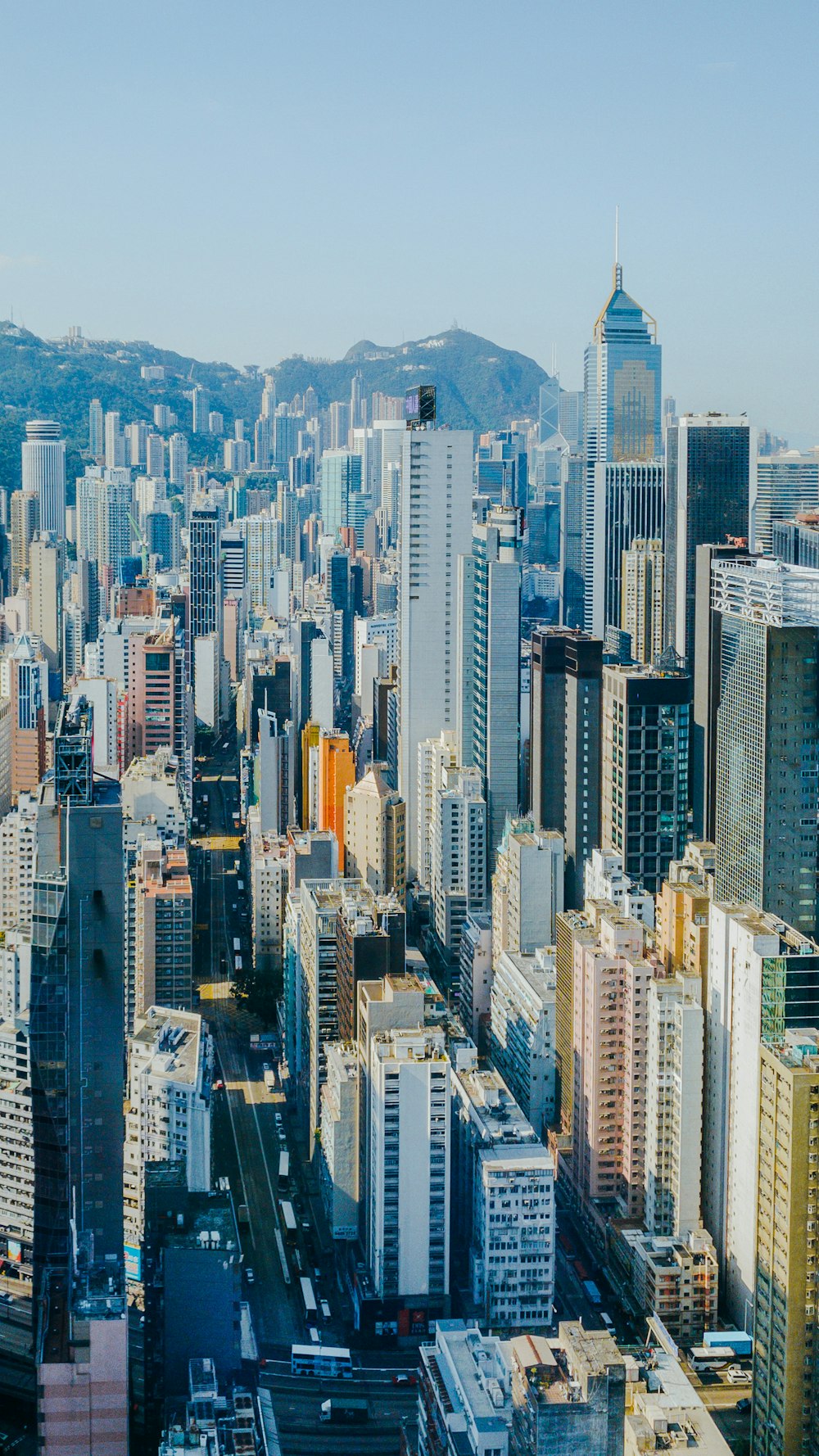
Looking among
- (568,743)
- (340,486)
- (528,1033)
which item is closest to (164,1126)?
(528,1033)

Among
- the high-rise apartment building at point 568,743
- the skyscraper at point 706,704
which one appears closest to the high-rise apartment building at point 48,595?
the skyscraper at point 706,704

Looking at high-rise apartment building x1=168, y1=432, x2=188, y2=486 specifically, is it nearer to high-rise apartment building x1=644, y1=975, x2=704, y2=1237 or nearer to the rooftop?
the rooftop

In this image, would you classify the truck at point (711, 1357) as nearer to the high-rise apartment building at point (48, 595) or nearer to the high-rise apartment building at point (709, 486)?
the high-rise apartment building at point (709, 486)

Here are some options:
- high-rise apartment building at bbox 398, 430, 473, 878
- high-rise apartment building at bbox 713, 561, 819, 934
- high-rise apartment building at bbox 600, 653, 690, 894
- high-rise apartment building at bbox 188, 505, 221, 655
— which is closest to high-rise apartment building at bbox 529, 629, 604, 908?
high-rise apartment building at bbox 600, 653, 690, 894

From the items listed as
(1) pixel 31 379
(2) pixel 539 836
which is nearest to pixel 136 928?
(2) pixel 539 836

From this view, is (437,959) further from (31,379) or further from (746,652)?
(31,379)

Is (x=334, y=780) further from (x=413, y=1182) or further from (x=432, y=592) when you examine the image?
(x=413, y=1182)

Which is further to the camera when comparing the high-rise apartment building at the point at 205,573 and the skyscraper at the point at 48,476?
the skyscraper at the point at 48,476
